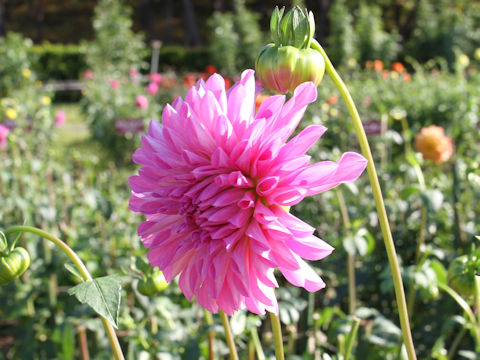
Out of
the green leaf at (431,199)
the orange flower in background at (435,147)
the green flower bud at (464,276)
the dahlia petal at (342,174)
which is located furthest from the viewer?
the orange flower in background at (435,147)

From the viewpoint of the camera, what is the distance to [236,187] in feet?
1.60

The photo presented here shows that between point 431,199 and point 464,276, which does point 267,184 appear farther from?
point 431,199

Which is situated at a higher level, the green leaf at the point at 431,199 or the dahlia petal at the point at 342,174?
the dahlia petal at the point at 342,174

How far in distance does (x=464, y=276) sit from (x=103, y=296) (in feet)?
1.43

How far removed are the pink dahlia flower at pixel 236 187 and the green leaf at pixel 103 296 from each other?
6 centimetres

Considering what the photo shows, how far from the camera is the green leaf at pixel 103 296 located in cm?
48

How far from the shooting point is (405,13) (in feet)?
54.4

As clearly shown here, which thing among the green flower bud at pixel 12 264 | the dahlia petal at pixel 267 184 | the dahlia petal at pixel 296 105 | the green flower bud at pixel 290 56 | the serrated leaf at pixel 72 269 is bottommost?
the serrated leaf at pixel 72 269

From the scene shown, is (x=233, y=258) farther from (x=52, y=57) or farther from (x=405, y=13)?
(x=405, y=13)

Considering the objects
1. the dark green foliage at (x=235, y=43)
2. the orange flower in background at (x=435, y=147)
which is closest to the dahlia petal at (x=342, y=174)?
the orange flower in background at (x=435, y=147)

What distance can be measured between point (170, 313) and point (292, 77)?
3.31 feet

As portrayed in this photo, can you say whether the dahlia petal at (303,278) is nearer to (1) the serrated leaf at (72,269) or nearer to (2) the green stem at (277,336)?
(2) the green stem at (277,336)

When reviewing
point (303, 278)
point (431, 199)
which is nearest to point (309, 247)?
point (303, 278)

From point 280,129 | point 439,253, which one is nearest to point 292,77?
point 280,129
